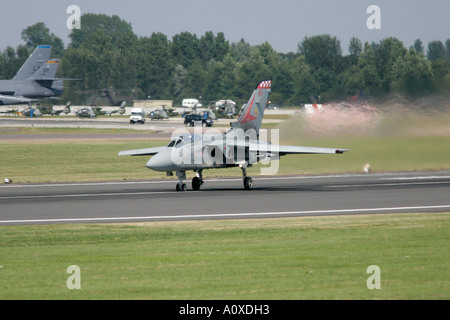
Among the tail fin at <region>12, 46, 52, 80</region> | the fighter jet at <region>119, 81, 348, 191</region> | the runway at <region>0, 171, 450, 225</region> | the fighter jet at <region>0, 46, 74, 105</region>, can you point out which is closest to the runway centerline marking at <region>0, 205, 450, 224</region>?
the runway at <region>0, 171, 450, 225</region>

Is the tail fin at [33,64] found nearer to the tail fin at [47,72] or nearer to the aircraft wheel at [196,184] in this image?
the tail fin at [47,72]

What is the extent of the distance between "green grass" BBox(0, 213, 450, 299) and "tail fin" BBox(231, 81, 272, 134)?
1234 cm

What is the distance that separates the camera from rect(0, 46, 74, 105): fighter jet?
9975cm

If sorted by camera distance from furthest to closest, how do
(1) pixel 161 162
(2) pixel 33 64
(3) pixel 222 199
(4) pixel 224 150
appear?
(2) pixel 33 64 < (4) pixel 224 150 < (1) pixel 161 162 < (3) pixel 222 199

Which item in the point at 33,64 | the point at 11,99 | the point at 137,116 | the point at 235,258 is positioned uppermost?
the point at 33,64

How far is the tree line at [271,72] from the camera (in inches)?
1676

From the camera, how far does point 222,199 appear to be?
29875 mm

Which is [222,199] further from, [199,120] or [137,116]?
[137,116]

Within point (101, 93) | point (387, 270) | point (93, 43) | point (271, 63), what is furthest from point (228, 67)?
point (387, 270)

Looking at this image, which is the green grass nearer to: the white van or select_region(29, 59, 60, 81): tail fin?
select_region(29, 59, 60, 81): tail fin

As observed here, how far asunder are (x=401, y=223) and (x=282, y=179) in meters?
18.7

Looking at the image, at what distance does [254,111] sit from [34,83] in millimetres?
74708

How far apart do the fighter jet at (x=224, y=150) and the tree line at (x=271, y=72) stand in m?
5.68

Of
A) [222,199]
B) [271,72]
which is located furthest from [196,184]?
[271,72]
